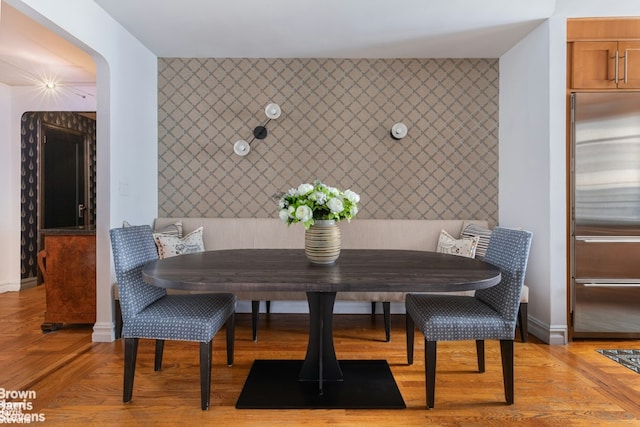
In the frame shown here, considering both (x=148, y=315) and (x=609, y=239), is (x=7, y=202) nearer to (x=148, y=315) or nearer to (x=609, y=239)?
(x=148, y=315)

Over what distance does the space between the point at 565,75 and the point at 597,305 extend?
1738 millimetres

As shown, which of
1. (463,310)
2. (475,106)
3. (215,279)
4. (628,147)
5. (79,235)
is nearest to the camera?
(215,279)

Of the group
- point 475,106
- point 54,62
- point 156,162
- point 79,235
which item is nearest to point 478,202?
point 475,106

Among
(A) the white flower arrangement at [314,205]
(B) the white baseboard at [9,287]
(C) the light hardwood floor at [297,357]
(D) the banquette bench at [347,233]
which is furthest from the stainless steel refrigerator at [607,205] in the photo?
(B) the white baseboard at [9,287]

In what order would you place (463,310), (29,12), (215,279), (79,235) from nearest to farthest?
(215,279), (463,310), (29,12), (79,235)

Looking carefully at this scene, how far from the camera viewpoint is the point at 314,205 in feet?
6.38

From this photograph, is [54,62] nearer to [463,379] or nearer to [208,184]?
[208,184]

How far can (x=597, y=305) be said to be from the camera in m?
2.82

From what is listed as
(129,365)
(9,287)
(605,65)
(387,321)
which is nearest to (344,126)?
(387,321)

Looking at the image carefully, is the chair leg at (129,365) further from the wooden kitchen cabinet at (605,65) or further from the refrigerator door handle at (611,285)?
the wooden kitchen cabinet at (605,65)

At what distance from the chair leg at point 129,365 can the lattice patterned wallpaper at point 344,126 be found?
187 cm

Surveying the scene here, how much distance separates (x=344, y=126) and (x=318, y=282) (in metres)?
2.38

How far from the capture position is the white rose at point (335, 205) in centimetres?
190

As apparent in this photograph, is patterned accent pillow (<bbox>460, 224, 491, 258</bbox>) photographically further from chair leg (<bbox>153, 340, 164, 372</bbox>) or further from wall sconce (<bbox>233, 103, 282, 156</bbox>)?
chair leg (<bbox>153, 340, 164, 372</bbox>)
